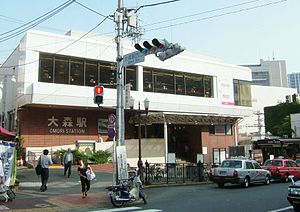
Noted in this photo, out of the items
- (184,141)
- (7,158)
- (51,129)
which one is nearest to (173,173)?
(7,158)

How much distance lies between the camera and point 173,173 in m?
22.5

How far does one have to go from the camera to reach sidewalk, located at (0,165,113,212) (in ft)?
42.3

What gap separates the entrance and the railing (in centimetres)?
1532

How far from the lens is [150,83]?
124 feet

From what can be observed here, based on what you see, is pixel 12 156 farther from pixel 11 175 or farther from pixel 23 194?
pixel 23 194

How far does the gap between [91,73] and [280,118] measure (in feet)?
153

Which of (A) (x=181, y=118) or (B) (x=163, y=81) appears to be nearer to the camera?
(A) (x=181, y=118)

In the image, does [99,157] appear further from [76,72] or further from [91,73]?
[91,73]

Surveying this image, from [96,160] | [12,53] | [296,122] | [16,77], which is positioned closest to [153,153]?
[96,160]

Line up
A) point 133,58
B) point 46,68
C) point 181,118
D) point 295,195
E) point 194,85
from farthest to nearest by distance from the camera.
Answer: point 194,85, point 181,118, point 46,68, point 133,58, point 295,195

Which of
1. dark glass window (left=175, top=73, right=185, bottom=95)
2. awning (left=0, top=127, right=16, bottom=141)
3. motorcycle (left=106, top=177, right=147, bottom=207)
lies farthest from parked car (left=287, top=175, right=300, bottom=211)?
dark glass window (left=175, top=73, right=185, bottom=95)

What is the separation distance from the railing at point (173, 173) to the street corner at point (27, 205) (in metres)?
7.78

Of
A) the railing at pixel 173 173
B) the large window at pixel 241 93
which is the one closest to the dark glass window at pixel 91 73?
the railing at pixel 173 173

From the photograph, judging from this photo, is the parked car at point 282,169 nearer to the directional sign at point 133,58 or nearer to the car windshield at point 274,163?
the car windshield at point 274,163
